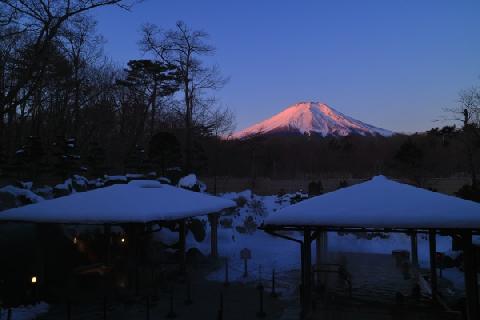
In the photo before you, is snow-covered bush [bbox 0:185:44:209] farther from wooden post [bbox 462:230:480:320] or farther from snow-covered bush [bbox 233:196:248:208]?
snow-covered bush [bbox 233:196:248:208]

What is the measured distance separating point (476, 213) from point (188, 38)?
792 inches

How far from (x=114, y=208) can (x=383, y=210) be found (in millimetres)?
5555

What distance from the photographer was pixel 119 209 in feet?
30.5

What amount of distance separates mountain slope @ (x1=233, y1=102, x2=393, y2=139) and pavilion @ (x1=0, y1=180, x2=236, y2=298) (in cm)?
5666

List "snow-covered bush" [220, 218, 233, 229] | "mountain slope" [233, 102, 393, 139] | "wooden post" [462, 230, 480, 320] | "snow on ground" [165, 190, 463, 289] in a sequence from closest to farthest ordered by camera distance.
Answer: "wooden post" [462, 230, 480, 320] → "snow on ground" [165, 190, 463, 289] → "snow-covered bush" [220, 218, 233, 229] → "mountain slope" [233, 102, 393, 139]

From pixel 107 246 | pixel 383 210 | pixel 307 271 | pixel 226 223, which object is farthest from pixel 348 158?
pixel 383 210

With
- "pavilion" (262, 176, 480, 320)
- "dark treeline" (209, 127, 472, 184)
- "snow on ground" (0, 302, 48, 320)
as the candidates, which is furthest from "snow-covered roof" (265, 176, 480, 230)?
"dark treeline" (209, 127, 472, 184)

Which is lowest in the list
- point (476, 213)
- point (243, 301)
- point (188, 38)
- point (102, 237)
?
point (243, 301)

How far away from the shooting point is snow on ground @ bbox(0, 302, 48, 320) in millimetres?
8484

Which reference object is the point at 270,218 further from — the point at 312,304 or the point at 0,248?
the point at 0,248

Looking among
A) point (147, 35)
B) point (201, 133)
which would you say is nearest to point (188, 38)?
point (147, 35)

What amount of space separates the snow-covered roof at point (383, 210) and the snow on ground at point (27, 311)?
5.27 meters

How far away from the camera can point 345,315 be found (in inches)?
290

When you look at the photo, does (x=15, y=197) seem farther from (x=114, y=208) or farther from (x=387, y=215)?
(x=387, y=215)
